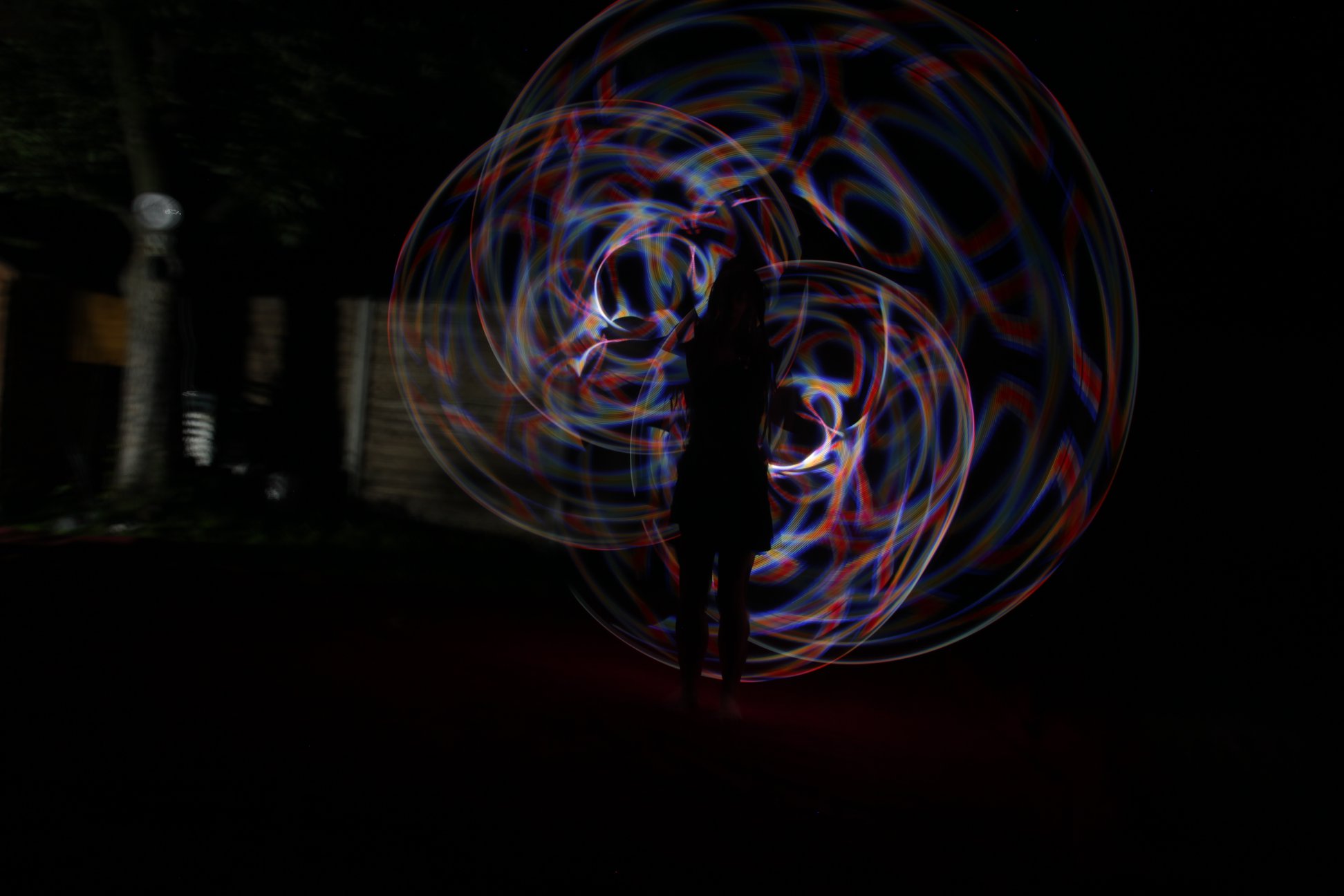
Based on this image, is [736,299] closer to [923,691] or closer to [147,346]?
[923,691]

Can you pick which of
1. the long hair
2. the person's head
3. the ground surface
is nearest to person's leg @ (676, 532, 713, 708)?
the ground surface

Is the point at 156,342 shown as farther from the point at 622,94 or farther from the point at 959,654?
the point at 959,654

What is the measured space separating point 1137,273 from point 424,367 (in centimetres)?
551

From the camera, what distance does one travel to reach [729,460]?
3.53 metres

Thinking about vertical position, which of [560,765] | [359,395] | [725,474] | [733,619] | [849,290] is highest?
[849,290]

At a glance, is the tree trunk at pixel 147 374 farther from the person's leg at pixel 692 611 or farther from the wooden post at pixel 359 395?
the person's leg at pixel 692 611

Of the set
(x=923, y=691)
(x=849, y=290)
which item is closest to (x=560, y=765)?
(x=923, y=691)

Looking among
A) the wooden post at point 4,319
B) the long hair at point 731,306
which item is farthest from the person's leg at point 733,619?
the wooden post at point 4,319

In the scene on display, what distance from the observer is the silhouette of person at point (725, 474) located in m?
3.53

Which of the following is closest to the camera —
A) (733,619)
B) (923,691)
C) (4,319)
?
(733,619)

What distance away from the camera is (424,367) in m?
8.36

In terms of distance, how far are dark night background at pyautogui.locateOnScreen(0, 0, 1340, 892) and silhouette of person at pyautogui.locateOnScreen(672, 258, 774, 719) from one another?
0.34 metres

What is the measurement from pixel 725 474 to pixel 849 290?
2.69 metres

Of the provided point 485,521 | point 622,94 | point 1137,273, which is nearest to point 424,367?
point 485,521
